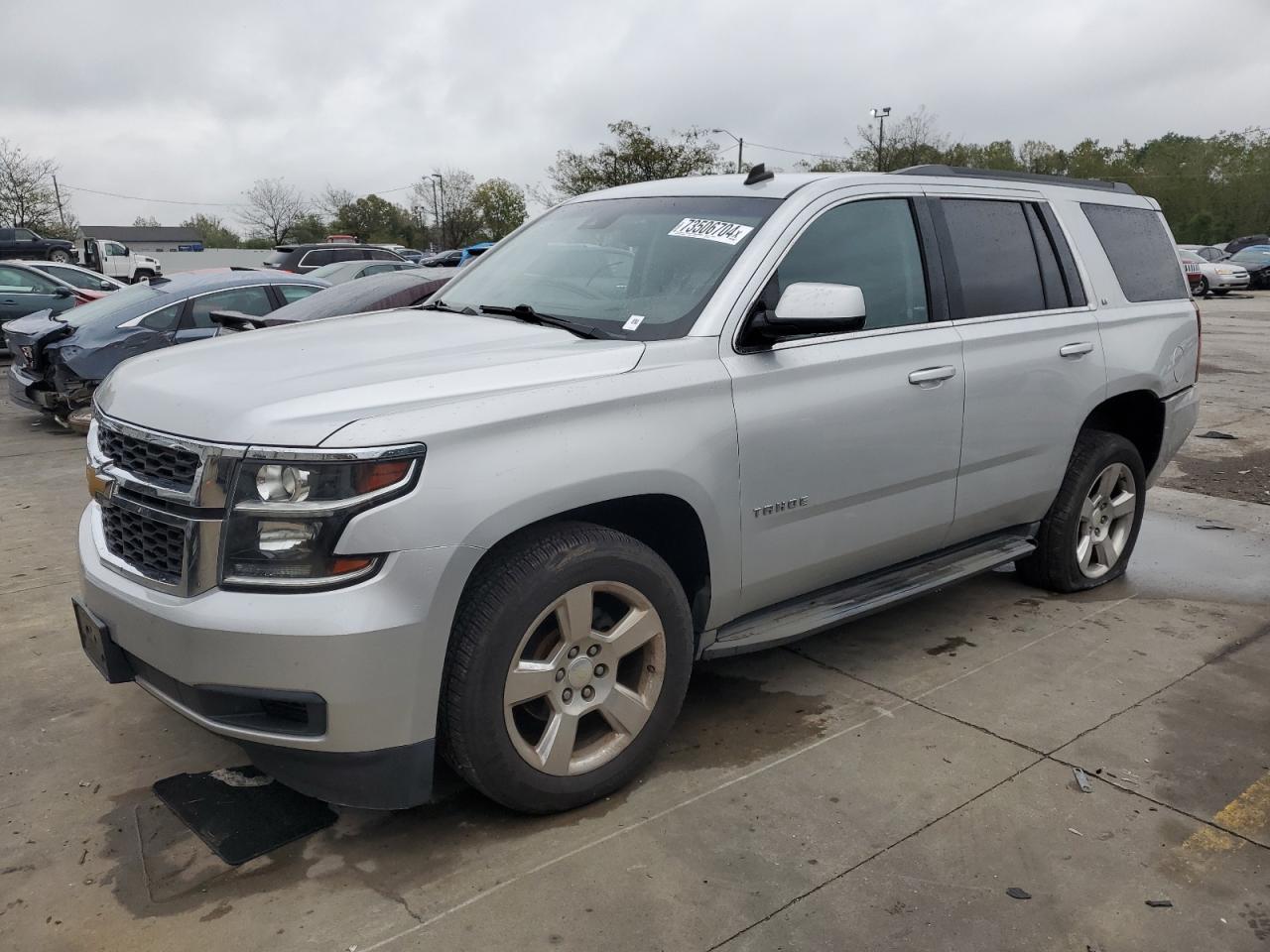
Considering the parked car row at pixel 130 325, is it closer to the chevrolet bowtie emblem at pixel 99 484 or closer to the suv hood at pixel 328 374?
the suv hood at pixel 328 374

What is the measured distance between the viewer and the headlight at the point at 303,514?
2523mm

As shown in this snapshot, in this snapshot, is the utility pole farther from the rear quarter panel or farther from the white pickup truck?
the rear quarter panel

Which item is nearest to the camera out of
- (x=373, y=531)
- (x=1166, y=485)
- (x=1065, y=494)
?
(x=373, y=531)

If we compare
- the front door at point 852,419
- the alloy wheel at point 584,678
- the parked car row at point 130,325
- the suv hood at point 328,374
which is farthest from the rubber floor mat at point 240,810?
the parked car row at point 130,325

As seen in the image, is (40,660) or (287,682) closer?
(287,682)

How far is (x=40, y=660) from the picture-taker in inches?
169

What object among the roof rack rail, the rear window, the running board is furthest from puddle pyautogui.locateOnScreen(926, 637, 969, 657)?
the roof rack rail

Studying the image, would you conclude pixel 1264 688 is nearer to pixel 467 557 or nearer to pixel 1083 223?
pixel 1083 223

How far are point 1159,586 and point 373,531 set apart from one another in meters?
4.29

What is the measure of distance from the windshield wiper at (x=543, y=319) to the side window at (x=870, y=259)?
0.63 m

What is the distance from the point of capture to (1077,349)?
449 centimetres

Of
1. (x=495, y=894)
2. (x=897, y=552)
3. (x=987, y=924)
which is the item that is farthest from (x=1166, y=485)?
(x=495, y=894)

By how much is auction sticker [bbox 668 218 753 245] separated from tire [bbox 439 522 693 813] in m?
1.17

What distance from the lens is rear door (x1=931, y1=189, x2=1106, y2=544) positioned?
411 cm
